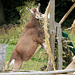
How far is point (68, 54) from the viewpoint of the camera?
4.46m

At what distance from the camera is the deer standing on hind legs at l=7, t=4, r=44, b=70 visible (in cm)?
427

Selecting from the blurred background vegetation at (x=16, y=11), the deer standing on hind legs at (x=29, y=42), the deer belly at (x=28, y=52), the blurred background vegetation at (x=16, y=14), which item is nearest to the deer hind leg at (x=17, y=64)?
the deer standing on hind legs at (x=29, y=42)

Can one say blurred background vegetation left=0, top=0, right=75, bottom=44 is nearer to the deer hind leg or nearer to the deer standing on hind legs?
the deer standing on hind legs

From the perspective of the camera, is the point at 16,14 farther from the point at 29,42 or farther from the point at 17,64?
the point at 17,64

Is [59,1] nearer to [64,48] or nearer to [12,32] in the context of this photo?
[12,32]

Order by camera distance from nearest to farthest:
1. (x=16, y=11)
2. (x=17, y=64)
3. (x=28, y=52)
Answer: (x=17, y=64), (x=28, y=52), (x=16, y=11)

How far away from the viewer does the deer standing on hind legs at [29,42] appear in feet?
14.0

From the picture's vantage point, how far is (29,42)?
445 centimetres

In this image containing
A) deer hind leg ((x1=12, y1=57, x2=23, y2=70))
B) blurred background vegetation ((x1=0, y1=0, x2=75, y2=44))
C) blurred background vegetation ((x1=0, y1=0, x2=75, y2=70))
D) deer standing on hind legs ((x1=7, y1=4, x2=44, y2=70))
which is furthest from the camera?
blurred background vegetation ((x1=0, y1=0, x2=75, y2=44))

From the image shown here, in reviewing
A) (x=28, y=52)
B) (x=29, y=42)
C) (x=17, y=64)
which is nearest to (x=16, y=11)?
(x=29, y=42)

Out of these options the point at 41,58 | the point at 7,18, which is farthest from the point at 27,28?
the point at 7,18

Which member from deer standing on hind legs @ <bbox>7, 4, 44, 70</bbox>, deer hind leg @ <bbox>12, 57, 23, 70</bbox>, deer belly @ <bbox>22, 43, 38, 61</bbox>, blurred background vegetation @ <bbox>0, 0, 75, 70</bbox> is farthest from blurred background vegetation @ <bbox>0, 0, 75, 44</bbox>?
deer hind leg @ <bbox>12, 57, 23, 70</bbox>

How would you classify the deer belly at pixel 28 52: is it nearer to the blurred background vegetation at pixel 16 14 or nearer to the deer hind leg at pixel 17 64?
the deer hind leg at pixel 17 64

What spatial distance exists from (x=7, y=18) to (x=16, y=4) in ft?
4.52
